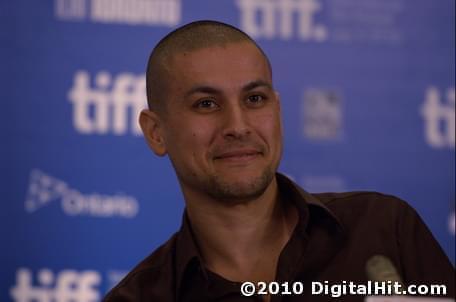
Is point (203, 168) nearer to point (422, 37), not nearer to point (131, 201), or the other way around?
point (131, 201)

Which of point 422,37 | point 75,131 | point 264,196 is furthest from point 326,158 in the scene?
point 264,196

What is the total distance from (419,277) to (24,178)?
142cm

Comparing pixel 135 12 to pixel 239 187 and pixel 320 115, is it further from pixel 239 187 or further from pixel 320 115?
pixel 239 187

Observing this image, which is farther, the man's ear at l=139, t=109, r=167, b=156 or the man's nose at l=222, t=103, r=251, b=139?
the man's ear at l=139, t=109, r=167, b=156

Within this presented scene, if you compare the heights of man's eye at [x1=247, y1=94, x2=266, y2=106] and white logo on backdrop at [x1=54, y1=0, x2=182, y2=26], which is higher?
white logo on backdrop at [x1=54, y1=0, x2=182, y2=26]

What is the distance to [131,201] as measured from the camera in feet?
8.58

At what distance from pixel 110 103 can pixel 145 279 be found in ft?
3.34

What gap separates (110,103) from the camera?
8.75ft

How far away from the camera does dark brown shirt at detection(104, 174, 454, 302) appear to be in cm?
162

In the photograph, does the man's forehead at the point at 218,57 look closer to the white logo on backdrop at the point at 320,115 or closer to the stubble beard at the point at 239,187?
the stubble beard at the point at 239,187

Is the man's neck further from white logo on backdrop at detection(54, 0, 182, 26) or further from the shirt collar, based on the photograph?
white logo on backdrop at detection(54, 0, 182, 26)

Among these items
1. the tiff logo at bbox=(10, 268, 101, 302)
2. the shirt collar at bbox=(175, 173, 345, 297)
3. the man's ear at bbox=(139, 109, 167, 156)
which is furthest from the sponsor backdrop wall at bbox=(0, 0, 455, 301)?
the shirt collar at bbox=(175, 173, 345, 297)

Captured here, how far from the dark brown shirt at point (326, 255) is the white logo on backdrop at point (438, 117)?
1.07 metres

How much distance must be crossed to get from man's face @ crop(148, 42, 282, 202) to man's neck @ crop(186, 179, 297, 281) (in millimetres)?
53
